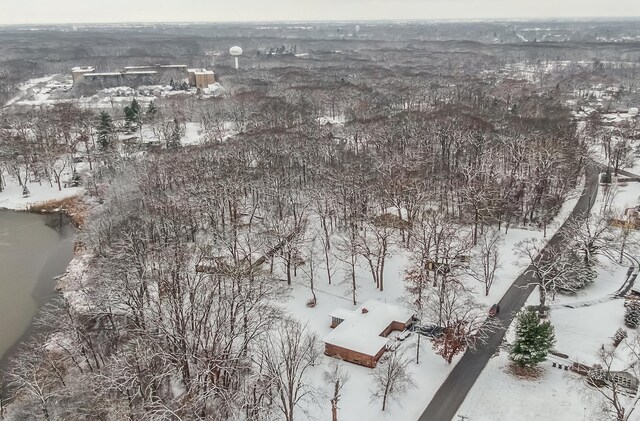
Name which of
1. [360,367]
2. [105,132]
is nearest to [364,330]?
[360,367]

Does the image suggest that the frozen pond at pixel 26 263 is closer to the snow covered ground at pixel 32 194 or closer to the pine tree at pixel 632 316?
the snow covered ground at pixel 32 194

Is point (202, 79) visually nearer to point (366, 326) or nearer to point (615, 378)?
point (366, 326)

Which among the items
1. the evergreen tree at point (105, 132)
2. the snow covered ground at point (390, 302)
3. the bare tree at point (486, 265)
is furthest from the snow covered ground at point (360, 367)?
the evergreen tree at point (105, 132)

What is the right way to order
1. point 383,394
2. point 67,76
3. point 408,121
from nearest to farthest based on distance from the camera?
point 383,394, point 408,121, point 67,76

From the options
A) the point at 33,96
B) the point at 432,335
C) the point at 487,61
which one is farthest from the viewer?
the point at 487,61

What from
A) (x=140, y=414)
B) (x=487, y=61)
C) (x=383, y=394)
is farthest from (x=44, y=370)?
(x=487, y=61)

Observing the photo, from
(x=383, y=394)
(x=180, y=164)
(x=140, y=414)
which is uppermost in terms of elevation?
(x=180, y=164)

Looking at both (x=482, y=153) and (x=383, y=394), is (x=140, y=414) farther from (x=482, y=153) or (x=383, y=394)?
(x=482, y=153)
